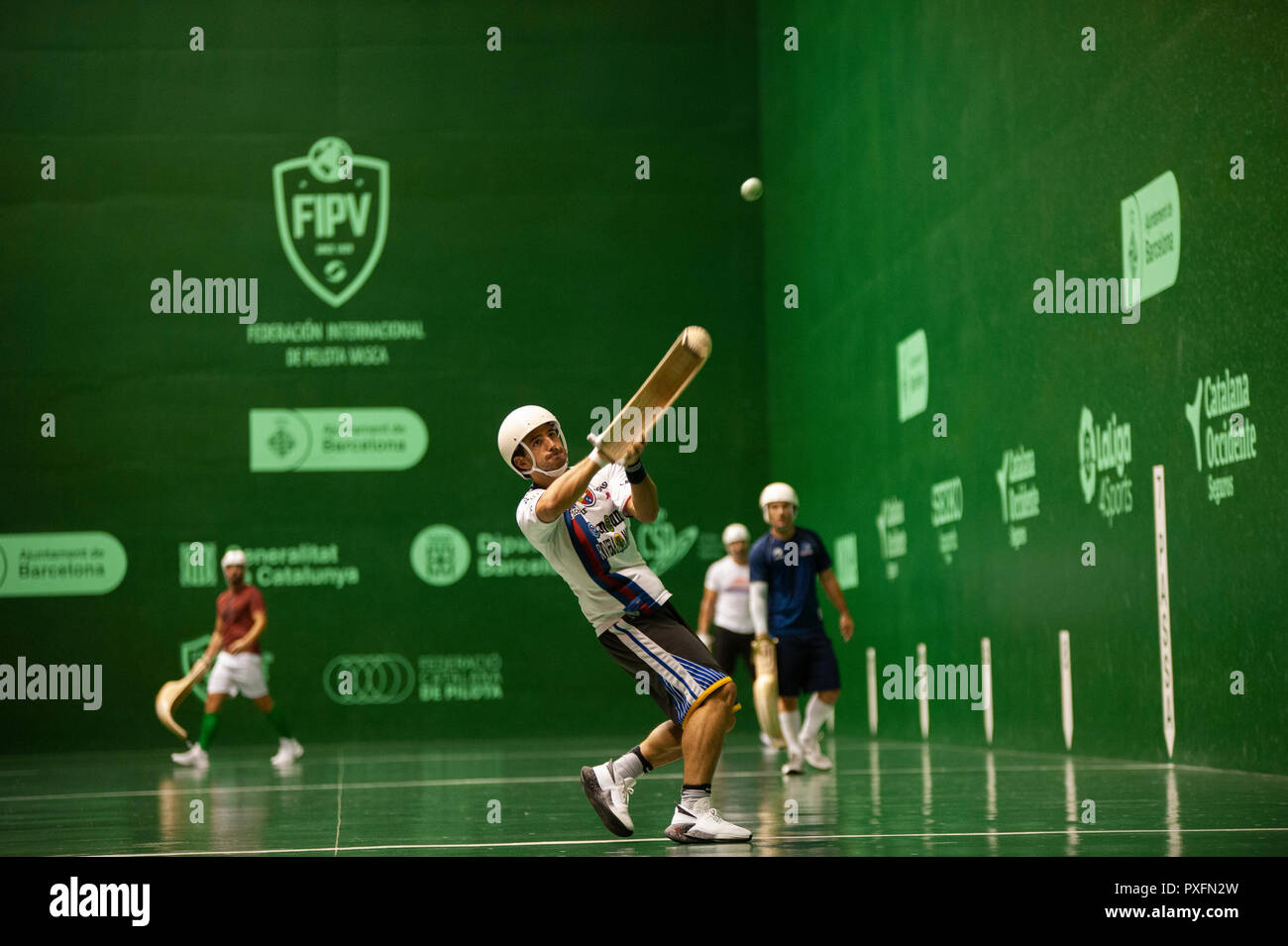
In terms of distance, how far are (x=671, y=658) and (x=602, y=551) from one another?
0.43 m

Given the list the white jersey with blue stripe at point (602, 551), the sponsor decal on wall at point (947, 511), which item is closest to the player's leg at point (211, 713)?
the sponsor decal on wall at point (947, 511)

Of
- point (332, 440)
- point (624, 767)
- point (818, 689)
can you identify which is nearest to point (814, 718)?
point (818, 689)

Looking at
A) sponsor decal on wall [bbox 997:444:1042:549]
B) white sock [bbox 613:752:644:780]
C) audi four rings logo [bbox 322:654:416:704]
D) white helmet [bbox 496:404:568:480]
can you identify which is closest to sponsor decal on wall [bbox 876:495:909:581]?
sponsor decal on wall [bbox 997:444:1042:549]

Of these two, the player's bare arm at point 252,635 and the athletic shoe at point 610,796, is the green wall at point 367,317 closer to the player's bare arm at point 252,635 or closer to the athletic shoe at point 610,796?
the player's bare arm at point 252,635

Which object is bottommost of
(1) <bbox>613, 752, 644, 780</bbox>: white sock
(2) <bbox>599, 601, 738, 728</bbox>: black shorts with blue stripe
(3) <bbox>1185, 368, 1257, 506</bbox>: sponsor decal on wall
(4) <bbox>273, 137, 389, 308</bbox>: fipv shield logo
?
(1) <bbox>613, 752, 644, 780</bbox>: white sock

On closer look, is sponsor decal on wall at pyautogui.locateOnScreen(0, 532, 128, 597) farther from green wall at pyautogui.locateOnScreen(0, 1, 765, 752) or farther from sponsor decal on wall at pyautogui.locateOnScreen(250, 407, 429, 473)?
sponsor decal on wall at pyautogui.locateOnScreen(250, 407, 429, 473)

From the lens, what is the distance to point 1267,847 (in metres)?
4.70

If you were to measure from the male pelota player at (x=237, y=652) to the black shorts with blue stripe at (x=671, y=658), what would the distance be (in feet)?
27.5

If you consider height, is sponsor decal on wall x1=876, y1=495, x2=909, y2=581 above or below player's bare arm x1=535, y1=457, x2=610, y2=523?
above

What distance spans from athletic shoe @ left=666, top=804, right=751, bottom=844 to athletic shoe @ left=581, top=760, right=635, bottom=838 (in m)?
0.34

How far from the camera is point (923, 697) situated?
13344 mm

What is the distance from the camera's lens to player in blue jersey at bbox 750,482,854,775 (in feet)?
32.2

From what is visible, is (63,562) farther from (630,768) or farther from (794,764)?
(630,768)

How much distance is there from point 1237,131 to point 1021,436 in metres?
3.46
